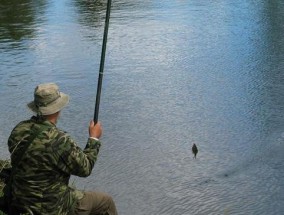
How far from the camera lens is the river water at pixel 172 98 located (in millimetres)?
5566

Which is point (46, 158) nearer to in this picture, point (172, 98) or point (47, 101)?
point (47, 101)

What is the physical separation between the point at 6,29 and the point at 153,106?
843 centimetres

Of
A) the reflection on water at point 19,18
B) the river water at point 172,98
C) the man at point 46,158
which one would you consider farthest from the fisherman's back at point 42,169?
the reflection on water at point 19,18

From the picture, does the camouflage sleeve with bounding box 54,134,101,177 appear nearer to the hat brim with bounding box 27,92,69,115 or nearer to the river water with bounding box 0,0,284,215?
the hat brim with bounding box 27,92,69,115

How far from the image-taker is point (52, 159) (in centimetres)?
293

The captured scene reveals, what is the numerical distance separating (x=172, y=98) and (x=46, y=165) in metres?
5.59

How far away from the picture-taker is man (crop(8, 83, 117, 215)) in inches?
114

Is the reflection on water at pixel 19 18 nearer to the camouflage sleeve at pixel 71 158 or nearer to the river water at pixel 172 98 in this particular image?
the river water at pixel 172 98

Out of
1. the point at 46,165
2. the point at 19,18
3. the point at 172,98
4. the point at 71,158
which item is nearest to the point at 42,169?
the point at 46,165

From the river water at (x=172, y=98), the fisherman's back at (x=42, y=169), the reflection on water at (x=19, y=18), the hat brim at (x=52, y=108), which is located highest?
the hat brim at (x=52, y=108)

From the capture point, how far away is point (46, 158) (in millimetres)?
2926

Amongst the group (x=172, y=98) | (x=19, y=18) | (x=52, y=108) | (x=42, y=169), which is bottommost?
(x=19, y=18)

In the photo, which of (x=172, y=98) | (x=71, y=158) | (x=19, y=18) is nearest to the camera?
(x=71, y=158)

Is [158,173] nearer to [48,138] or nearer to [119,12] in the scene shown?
[48,138]
